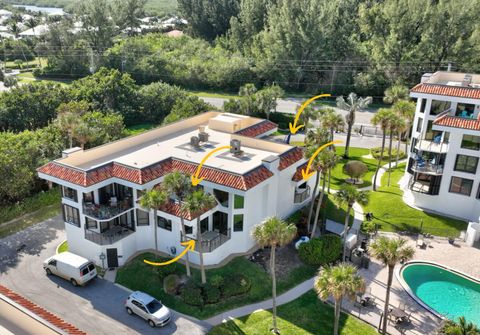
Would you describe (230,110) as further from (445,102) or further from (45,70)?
(45,70)

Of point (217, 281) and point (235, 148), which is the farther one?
point (235, 148)

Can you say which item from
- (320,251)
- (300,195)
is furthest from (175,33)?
(320,251)

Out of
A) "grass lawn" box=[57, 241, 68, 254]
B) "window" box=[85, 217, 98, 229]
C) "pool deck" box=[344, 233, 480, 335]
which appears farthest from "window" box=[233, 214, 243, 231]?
"grass lawn" box=[57, 241, 68, 254]

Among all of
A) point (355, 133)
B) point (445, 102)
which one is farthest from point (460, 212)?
point (355, 133)

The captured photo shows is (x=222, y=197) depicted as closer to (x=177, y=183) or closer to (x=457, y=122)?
(x=177, y=183)

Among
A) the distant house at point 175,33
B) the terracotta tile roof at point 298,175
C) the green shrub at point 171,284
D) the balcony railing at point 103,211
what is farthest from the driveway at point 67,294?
the distant house at point 175,33
